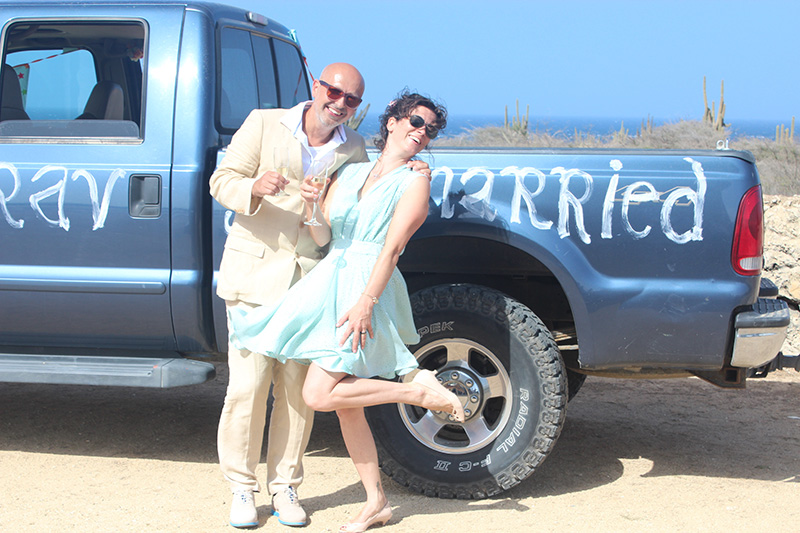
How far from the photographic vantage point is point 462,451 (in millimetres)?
3564

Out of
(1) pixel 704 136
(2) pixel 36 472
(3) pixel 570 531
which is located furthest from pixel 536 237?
(1) pixel 704 136

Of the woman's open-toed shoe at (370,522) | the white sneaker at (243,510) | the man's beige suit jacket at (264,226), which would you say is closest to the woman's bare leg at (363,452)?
the woman's open-toed shoe at (370,522)

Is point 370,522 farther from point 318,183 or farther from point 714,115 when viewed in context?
point 714,115

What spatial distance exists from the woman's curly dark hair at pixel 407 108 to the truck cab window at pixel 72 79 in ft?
3.69

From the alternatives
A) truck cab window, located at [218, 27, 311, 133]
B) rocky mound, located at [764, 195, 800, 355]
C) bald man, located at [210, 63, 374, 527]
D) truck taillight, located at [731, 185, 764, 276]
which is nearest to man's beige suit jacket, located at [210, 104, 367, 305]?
bald man, located at [210, 63, 374, 527]

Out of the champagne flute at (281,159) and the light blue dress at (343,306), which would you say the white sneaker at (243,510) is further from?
the champagne flute at (281,159)

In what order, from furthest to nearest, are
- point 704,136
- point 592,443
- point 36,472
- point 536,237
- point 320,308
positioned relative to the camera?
point 704,136 < point 592,443 < point 36,472 < point 536,237 < point 320,308

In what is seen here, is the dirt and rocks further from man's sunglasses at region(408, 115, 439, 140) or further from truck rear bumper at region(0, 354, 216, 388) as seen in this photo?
man's sunglasses at region(408, 115, 439, 140)

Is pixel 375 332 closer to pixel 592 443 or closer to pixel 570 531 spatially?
pixel 570 531

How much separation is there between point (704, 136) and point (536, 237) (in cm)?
1903

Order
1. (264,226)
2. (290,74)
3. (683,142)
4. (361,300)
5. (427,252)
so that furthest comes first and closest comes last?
(683,142) → (290,74) → (427,252) → (264,226) → (361,300)

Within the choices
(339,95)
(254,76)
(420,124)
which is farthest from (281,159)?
(254,76)

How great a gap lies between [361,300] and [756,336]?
1561 mm

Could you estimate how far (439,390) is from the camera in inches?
123
